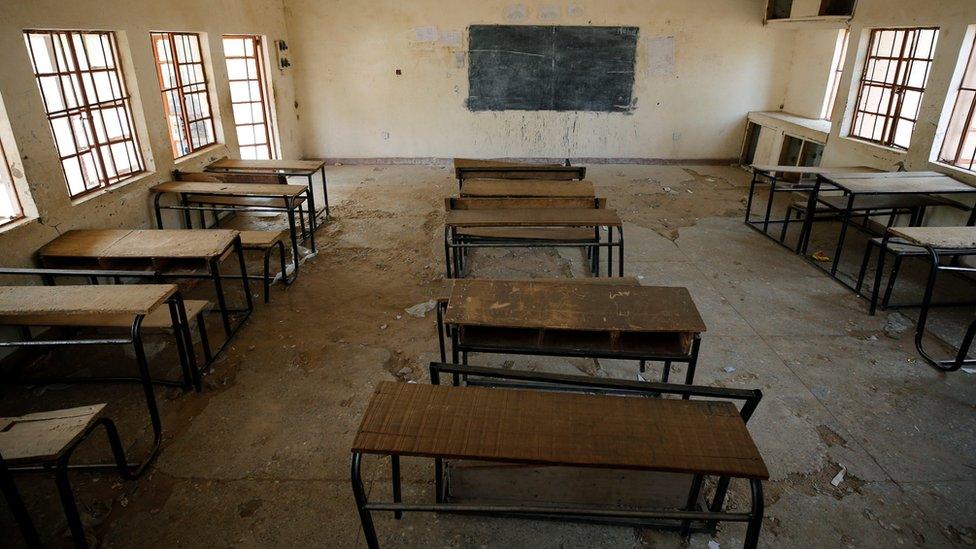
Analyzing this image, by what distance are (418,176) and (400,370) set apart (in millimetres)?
5145

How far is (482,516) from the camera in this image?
2.36 metres

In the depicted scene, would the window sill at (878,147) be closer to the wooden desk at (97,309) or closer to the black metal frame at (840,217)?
the black metal frame at (840,217)

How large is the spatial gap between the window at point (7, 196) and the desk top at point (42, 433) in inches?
76.5

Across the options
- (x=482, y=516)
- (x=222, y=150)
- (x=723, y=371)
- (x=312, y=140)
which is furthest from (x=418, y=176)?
(x=482, y=516)

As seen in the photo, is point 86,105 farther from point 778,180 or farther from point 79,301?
point 778,180

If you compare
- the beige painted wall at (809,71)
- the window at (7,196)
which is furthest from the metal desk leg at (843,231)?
the window at (7,196)

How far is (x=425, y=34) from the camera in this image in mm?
8055

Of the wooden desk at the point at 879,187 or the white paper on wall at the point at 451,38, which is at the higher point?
the white paper on wall at the point at 451,38

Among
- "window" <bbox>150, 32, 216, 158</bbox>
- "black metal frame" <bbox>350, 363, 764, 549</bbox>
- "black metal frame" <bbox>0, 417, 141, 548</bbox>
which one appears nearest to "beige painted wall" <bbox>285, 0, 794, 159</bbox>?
"window" <bbox>150, 32, 216, 158</bbox>

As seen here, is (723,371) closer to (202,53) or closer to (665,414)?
(665,414)

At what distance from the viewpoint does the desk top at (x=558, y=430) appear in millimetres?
1750

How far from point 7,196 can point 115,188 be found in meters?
0.88

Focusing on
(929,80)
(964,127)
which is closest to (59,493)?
(964,127)

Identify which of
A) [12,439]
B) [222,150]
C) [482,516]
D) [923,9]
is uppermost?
[923,9]
